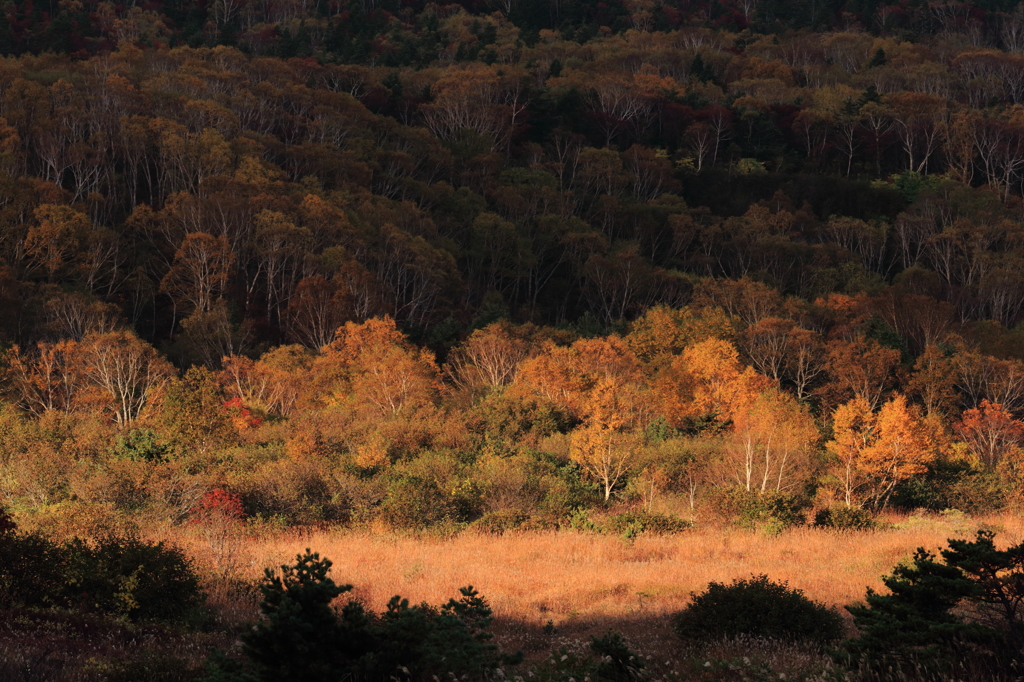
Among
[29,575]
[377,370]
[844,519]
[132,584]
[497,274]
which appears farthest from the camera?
[497,274]

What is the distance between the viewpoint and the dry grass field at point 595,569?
15.3m

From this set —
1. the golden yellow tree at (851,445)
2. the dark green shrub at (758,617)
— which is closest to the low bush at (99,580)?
the dark green shrub at (758,617)

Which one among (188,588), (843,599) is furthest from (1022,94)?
(188,588)

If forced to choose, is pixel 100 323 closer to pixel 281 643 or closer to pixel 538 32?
pixel 281 643

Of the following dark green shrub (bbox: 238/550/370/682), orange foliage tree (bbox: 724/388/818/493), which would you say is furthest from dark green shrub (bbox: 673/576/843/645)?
orange foliage tree (bbox: 724/388/818/493)

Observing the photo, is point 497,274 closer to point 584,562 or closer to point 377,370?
point 377,370

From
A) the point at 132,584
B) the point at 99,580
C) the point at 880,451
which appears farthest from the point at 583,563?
the point at 880,451

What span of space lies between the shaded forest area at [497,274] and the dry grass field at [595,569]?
2.24m

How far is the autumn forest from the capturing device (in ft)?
104

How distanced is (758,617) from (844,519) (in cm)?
1533

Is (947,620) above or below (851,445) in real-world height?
above

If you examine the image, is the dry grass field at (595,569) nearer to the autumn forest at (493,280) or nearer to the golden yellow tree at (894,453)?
the autumn forest at (493,280)

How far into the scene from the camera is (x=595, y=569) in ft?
72.3

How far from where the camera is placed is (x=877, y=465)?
33.2 metres
